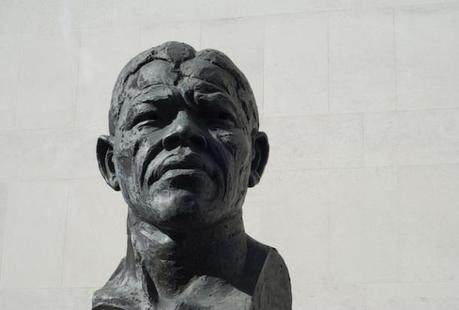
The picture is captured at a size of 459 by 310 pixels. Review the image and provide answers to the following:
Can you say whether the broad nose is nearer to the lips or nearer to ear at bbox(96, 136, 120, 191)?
the lips

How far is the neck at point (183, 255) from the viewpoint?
11.4 ft

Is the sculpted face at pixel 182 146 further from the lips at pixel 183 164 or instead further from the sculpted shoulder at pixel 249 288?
the sculpted shoulder at pixel 249 288

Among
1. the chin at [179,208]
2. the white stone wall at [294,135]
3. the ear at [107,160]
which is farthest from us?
the white stone wall at [294,135]

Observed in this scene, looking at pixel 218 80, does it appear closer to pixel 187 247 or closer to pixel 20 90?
pixel 187 247

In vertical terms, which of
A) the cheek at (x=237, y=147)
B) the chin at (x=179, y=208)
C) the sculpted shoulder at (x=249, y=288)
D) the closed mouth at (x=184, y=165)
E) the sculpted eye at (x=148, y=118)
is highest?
the sculpted eye at (x=148, y=118)

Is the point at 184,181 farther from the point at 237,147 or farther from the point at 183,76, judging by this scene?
the point at 183,76

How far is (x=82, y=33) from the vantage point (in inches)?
253

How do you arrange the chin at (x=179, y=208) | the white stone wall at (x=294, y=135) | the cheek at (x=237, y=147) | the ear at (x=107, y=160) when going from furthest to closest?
the white stone wall at (x=294, y=135)
the ear at (x=107, y=160)
the cheek at (x=237, y=147)
the chin at (x=179, y=208)

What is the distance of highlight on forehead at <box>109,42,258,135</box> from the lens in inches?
139

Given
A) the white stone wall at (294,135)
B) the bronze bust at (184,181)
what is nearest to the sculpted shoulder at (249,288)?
the bronze bust at (184,181)

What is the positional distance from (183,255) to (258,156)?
45cm

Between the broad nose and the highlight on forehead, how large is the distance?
0.14 m

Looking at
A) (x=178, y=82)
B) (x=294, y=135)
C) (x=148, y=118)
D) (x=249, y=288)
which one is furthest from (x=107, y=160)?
(x=294, y=135)

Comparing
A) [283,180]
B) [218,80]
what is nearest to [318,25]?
[283,180]
